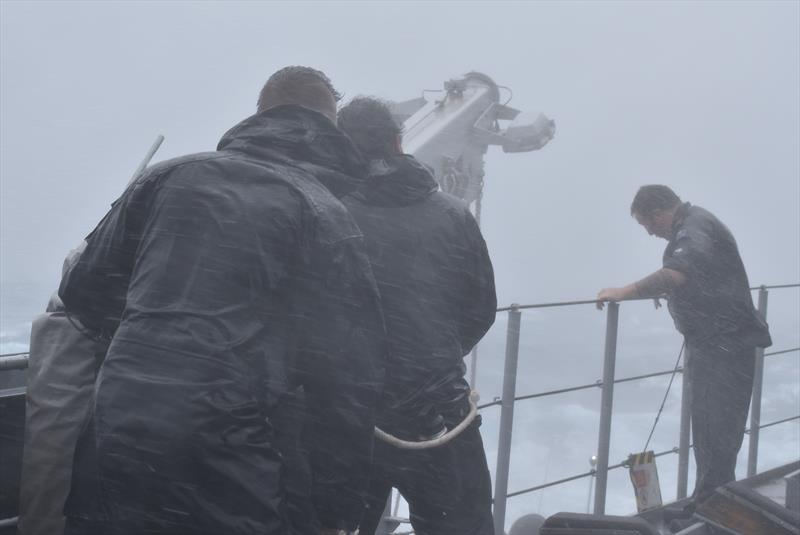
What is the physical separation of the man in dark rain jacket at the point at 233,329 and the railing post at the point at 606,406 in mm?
2038

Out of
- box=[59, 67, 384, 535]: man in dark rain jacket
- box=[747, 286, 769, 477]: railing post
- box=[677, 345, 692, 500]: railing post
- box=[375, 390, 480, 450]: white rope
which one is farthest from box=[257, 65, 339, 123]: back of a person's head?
box=[747, 286, 769, 477]: railing post

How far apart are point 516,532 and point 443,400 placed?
12.0 ft

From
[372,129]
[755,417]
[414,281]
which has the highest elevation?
[372,129]

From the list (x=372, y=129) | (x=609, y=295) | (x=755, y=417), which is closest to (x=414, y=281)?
(x=372, y=129)

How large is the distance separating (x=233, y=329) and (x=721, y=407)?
2.62 m

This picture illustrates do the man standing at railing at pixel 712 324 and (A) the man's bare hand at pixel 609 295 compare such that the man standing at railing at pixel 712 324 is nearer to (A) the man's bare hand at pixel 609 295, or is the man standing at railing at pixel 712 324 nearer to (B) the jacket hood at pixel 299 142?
(A) the man's bare hand at pixel 609 295

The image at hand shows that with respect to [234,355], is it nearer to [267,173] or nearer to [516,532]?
[267,173]

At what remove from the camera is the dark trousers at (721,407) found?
135 inches

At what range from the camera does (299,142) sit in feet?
5.14

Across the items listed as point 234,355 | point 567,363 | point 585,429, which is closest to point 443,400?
point 234,355

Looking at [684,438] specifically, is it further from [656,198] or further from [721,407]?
[656,198]

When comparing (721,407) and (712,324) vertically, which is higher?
(712,324)

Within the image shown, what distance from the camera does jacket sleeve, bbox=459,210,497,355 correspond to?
203cm

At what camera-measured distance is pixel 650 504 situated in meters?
3.51
